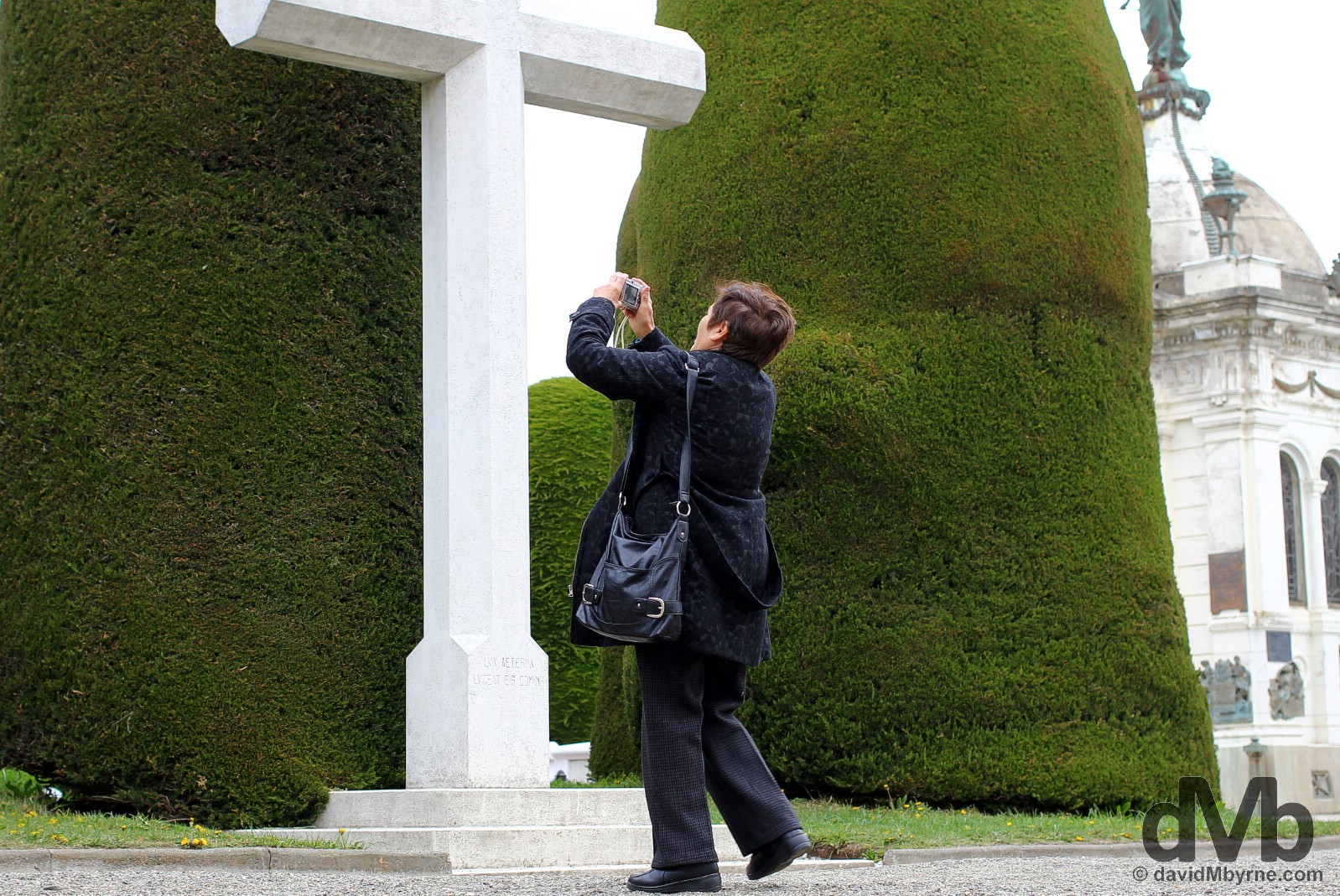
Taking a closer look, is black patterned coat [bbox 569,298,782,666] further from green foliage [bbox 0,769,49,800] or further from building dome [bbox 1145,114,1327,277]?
building dome [bbox 1145,114,1327,277]

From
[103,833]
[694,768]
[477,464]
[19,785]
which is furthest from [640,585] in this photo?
[19,785]

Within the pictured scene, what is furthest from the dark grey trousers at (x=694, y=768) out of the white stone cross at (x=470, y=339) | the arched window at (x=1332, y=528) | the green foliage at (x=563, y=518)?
the arched window at (x=1332, y=528)

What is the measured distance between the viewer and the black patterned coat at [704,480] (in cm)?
432

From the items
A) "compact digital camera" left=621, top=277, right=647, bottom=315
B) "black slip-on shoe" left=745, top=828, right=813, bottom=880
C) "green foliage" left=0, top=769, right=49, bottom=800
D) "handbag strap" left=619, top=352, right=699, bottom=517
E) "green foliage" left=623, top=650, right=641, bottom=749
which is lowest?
"black slip-on shoe" left=745, top=828, right=813, bottom=880

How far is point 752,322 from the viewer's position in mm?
4480

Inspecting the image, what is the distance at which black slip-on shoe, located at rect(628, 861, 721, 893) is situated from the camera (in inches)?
163

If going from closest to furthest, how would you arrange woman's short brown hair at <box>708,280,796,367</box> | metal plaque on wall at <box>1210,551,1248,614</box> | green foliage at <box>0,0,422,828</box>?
1. woman's short brown hair at <box>708,280,796,367</box>
2. green foliage at <box>0,0,422,828</box>
3. metal plaque on wall at <box>1210,551,1248,614</box>

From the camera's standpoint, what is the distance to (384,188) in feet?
22.7

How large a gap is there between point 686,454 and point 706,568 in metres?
0.31

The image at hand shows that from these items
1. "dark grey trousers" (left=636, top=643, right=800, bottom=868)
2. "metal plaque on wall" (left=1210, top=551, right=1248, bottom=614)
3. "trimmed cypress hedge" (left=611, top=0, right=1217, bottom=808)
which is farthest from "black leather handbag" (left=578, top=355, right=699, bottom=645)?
"metal plaque on wall" (left=1210, top=551, right=1248, bottom=614)

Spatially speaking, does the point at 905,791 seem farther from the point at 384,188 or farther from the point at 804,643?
the point at 384,188

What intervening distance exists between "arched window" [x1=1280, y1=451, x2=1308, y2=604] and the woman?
17337mm

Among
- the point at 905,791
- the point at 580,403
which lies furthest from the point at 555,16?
the point at 580,403

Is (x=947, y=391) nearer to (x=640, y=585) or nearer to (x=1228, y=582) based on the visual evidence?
(x=640, y=585)
